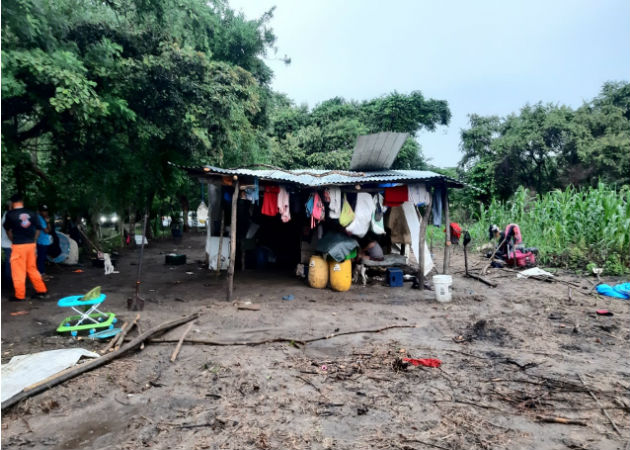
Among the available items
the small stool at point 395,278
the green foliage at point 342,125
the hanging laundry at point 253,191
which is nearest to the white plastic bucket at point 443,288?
the small stool at point 395,278

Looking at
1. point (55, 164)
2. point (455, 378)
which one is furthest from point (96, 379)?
point (55, 164)

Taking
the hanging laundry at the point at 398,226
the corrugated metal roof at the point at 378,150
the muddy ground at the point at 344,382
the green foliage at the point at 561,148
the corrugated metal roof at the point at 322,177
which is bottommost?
the muddy ground at the point at 344,382

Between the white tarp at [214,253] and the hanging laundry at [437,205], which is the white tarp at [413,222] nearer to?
the hanging laundry at [437,205]

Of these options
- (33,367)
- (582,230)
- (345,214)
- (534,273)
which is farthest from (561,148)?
(33,367)

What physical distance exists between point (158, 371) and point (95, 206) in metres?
11.3

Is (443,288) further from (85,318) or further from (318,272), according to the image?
(85,318)

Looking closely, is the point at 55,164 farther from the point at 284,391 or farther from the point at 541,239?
the point at 541,239

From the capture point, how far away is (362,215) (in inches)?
327

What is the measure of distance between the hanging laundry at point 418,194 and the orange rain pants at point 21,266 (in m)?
7.76

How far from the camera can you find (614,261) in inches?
378

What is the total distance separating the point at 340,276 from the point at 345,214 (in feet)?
4.45

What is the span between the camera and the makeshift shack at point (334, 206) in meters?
7.93

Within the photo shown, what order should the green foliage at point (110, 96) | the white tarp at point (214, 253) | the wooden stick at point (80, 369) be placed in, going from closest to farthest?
1. the wooden stick at point (80, 369)
2. the green foliage at point (110, 96)
3. the white tarp at point (214, 253)

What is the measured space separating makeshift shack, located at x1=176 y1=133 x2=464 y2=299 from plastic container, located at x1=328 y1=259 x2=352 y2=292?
266mm
